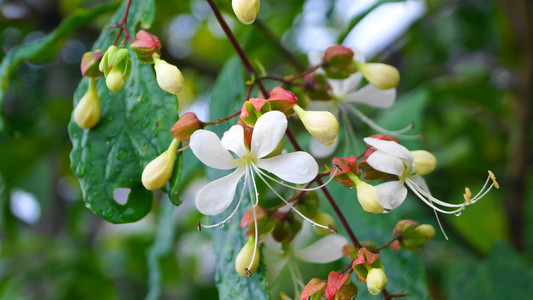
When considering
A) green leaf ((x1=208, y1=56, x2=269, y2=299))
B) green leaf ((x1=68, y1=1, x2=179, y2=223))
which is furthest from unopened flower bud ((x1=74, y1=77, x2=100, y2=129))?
green leaf ((x1=208, y1=56, x2=269, y2=299))

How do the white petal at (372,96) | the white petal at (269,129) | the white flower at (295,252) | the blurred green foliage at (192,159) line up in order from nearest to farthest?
the white petal at (269,129)
the white flower at (295,252)
the white petal at (372,96)
the blurred green foliage at (192,159)

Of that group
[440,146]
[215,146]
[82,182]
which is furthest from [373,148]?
[440,146]

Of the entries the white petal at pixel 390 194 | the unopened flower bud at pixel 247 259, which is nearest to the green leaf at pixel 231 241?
the unopened flower bud at pixel 247 259

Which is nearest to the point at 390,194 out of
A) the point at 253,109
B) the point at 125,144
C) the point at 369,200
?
the point at 369,200

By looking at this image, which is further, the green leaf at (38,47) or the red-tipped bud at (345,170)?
the green leaf at (38,47)

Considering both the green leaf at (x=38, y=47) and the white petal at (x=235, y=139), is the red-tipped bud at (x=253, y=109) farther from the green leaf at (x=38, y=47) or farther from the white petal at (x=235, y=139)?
the green leaf at (x=38, y=47)

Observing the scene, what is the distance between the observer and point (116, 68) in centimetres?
39

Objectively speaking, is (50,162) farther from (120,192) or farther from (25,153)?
(120,192)

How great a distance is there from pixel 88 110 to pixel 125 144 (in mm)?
44

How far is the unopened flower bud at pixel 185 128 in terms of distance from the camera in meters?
0.38

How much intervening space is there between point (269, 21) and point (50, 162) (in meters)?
0.75

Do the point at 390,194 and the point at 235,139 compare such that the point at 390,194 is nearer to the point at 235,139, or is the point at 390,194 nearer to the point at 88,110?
the point at 235,139

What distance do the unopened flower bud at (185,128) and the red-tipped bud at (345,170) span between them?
11cm

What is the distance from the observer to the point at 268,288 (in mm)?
412
